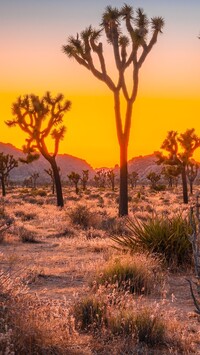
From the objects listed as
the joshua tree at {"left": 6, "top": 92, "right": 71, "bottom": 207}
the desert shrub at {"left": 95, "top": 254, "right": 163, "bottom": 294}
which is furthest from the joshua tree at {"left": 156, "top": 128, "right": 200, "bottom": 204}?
the desert shrub at {"left": 95, "top": 254, "right": 163, "bottom": 294}

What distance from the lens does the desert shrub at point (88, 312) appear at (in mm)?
5612

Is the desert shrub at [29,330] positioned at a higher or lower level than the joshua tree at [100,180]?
lower

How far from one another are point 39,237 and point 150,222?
6.18 m

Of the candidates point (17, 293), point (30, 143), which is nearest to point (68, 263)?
point (17, 293)

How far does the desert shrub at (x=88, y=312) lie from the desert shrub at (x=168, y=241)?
13.7ft

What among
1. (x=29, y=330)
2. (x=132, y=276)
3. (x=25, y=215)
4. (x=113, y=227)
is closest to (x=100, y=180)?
(x=25, y=215)

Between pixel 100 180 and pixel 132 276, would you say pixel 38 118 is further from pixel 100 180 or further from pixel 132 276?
pixel 100 180

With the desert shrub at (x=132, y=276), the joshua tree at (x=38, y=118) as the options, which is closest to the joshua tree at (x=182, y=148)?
the joshua tree at (x=38, y=118)

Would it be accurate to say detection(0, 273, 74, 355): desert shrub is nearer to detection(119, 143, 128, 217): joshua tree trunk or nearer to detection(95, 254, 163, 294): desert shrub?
detection(95, 254, 163, 294): desert shrub

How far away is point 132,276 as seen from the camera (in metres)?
8.05

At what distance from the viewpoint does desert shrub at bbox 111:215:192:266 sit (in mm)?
10125

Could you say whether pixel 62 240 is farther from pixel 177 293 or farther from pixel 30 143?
pixel 30 143

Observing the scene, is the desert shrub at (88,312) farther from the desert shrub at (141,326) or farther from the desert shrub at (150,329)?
the desert shrub at (150,329)

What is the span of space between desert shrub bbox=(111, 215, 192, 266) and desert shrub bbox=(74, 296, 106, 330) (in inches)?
165
